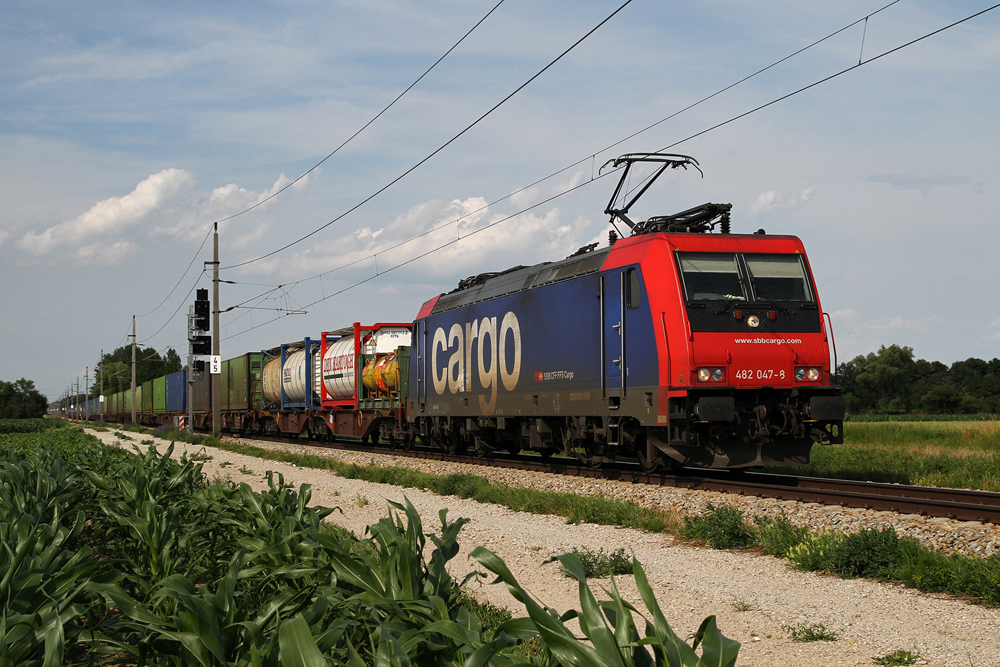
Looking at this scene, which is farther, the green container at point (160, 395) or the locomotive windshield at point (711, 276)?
the green container at point (160, 395)

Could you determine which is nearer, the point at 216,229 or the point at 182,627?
the point at 182,627

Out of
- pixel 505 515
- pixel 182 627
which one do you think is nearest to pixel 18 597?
pixel 182 627

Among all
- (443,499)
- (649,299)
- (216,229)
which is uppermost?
(216,229)

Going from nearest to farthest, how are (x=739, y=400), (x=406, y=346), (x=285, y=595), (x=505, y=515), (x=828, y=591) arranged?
1. (x=285, y=595)
2. (x=828, y=591)
3. (x=505, y=515)
4. (x=739, y=400)
5. (x=406, y=346)

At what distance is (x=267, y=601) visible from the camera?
552 cm

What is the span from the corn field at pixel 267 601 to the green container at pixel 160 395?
194ft

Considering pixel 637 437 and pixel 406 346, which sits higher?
pixel 406 346

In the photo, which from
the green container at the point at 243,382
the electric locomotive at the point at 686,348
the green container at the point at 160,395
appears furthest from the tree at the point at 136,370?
the electric locomotive at the point at 686,348

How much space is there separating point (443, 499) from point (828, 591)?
824 cm

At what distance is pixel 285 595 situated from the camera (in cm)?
430

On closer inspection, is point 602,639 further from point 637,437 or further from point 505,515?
point 637,437

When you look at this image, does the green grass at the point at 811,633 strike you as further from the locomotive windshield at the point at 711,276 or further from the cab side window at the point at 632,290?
the cab side window at the point at 632,290

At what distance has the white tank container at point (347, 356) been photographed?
2895cm

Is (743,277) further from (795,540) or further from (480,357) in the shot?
(480,357)
